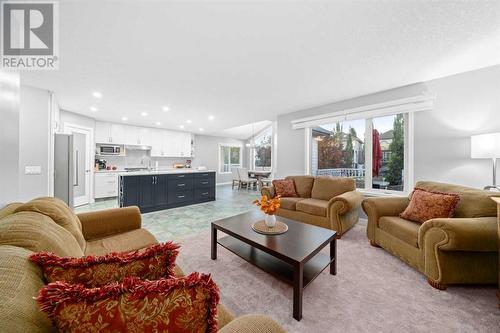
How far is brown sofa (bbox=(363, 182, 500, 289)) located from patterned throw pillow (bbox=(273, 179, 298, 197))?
74.7 inches

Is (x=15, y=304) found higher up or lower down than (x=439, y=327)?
higher up

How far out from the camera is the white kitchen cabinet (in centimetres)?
529

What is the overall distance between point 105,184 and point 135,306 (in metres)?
6.17

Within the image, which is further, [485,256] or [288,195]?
[288,195]

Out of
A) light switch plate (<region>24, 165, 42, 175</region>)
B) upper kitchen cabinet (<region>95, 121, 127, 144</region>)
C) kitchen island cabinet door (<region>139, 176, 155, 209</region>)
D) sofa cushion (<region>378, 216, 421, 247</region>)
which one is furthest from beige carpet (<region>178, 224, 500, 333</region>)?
upper kitchen cabinet (<region>95, 121, 127, 144</region>)

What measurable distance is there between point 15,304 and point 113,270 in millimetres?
239

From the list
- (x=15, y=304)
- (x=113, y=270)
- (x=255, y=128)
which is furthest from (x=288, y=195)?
(x=255, y=128)

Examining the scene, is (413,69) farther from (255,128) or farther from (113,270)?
(255,128)

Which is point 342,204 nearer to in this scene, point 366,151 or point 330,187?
point 330,187

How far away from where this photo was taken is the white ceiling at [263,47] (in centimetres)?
159

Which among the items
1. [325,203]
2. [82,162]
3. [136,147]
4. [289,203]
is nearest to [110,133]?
[136,147]

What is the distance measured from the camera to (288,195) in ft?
12.5

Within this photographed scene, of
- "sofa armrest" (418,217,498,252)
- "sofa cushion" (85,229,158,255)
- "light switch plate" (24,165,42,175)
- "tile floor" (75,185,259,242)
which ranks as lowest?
"tile floor" (75,185,259,242)

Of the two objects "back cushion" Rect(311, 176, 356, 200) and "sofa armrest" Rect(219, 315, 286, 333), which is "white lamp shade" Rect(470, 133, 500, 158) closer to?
"back cushion" Rect(311, 176, 356, 200)
